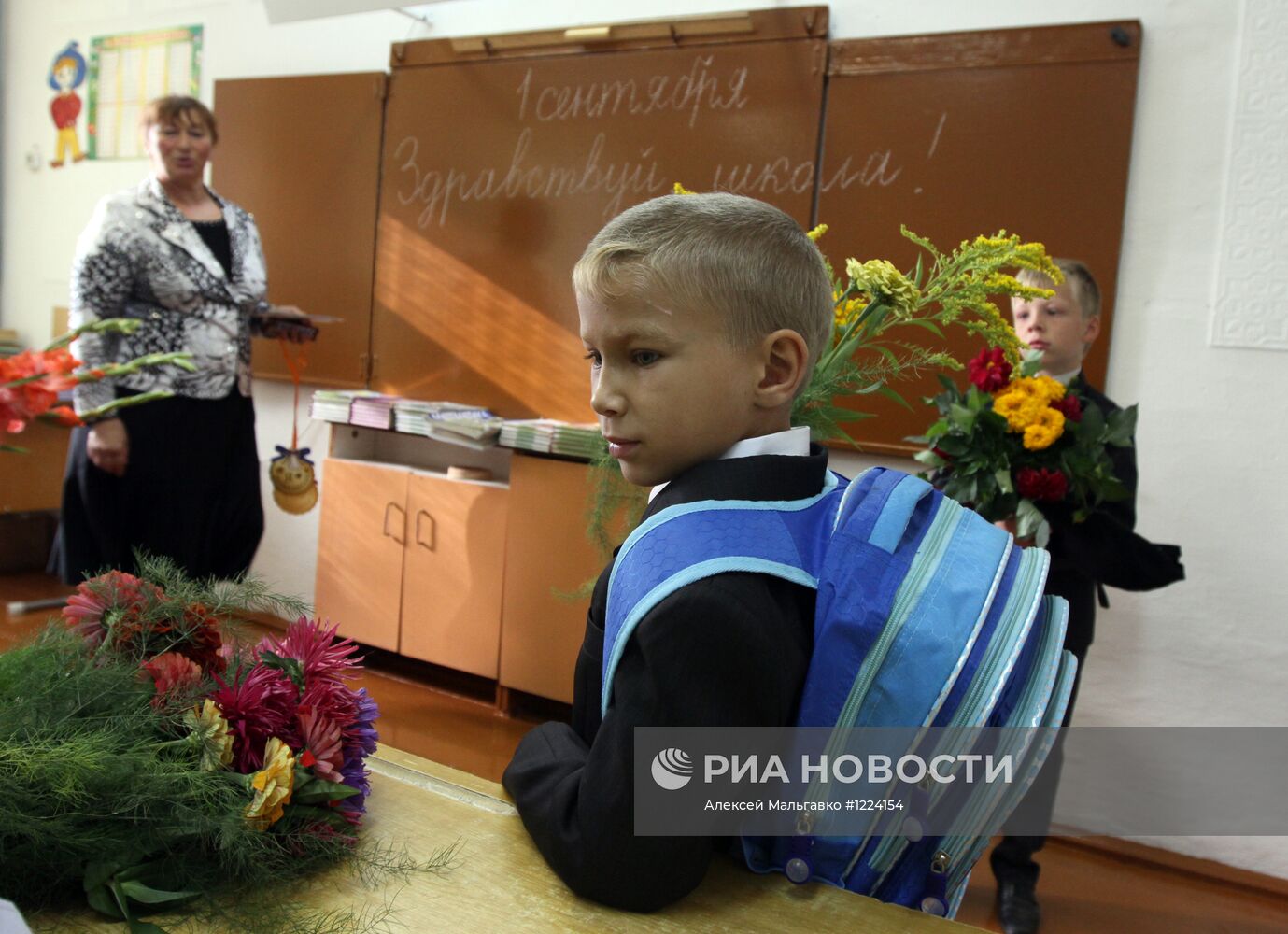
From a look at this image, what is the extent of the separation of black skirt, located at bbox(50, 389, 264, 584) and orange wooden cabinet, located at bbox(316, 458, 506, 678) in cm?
67

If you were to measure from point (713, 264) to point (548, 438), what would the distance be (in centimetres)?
265

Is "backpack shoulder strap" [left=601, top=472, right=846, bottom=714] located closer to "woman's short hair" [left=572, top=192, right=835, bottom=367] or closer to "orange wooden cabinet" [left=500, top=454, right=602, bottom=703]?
"woman's short hair" [left=572, top=192, right=835, bottom=367]

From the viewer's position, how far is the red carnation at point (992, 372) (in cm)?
199

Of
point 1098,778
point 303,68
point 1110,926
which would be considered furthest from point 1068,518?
point 303,68

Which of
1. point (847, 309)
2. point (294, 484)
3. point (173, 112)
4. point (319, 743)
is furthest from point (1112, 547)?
point (294, 484)

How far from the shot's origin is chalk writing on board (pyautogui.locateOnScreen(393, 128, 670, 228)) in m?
3.69

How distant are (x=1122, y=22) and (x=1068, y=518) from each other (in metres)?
1.57

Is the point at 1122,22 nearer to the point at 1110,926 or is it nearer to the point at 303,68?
the point at 1110,926

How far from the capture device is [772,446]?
882mm

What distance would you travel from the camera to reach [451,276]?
13.4 ft

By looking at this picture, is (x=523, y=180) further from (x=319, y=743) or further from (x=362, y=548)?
(x=319, y=743)

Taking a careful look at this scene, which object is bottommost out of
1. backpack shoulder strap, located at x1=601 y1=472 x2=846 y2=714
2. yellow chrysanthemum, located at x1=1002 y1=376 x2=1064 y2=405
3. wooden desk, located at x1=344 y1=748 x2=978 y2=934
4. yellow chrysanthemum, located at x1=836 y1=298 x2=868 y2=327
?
wooden desk, located at x1=344 y1=748 x2=978 y2=934

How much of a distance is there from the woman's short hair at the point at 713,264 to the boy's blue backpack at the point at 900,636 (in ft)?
0.55

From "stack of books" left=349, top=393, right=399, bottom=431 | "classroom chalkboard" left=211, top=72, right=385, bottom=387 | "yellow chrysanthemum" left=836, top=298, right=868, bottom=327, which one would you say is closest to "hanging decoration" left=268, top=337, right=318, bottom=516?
"stack of books" left=349, top=393, right=399, bottom=431
